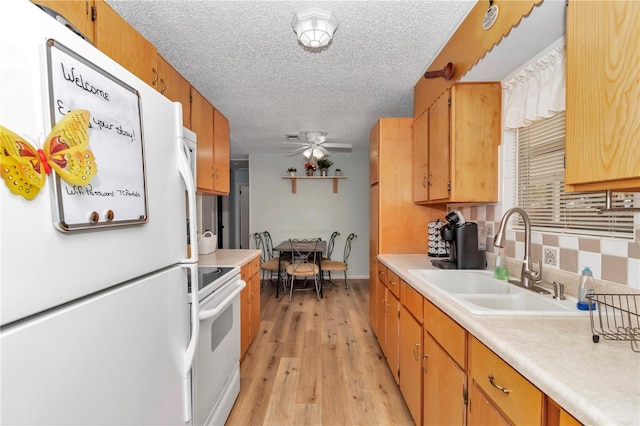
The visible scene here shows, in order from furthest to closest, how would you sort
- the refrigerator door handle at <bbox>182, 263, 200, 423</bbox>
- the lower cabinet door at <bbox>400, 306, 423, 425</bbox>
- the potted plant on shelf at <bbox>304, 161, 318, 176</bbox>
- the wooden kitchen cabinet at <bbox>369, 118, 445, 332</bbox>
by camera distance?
the potted plant on shelf at <bbox>304, 161, 318, 176</bbox>
the wooden kitchen cabinet at <bbox>369, 118, 445, 332</bbox>
the lower cabinet door at <bbox>400, 306, 423, 425</bbox>
the refrigerator door handle at <bbox>182, 263, 200, 423</bbox>

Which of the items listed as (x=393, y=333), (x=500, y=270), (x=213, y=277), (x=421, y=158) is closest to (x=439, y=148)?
Result: (x=421, y=158)

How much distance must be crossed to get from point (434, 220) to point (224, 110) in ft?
8.41

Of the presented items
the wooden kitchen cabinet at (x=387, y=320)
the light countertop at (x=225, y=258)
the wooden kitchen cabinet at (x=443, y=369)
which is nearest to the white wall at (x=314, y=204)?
the light countertop at (x=225, y=258)

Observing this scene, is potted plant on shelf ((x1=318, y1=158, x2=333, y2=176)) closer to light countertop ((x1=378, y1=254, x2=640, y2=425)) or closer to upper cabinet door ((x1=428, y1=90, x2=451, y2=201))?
upper cabinet door ((x1=428, y1=90, x2=451, y2=201))

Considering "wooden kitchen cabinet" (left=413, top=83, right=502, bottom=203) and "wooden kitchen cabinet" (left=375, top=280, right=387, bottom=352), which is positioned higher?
"wooden kitchen cabinet" (left=413, top=83, right=502, bottom=203)

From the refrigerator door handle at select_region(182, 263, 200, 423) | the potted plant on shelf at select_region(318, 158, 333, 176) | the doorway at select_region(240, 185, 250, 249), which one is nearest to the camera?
the refrigerator door handle at select_region(182, 263, 200, 423)

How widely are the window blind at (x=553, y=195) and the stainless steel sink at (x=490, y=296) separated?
1.19ft

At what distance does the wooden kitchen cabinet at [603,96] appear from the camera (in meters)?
0.75

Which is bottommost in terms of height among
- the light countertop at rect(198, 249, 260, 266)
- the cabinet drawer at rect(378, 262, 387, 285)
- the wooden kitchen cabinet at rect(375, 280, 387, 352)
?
the wooden kitchen cabinet at rect(375, 280, 387, 352)

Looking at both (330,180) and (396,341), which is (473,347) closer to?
(396,341)

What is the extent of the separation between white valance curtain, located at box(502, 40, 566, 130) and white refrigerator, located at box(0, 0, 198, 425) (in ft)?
5.94

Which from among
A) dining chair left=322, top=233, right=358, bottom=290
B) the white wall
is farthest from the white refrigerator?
the white wall

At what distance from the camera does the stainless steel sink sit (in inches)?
43.3

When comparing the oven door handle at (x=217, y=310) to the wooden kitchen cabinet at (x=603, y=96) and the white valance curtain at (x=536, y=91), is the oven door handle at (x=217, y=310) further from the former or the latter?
the white valance curtain at (x=536, y=91)
